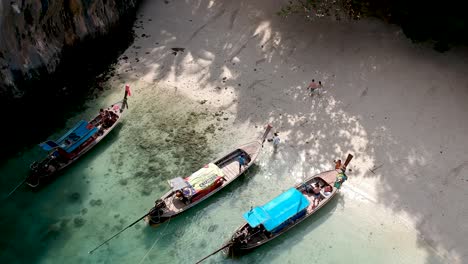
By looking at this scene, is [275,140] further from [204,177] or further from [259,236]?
[259,236]

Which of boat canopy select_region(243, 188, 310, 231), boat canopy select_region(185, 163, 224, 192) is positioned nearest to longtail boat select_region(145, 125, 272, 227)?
boat canopy select_region(185, 163, 224, 192)

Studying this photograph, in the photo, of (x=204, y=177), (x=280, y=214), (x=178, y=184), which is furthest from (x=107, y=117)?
(x=280, y=214)

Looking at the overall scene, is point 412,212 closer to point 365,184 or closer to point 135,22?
point 365,184

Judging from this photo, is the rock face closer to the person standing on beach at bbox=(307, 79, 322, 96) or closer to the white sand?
the white sand

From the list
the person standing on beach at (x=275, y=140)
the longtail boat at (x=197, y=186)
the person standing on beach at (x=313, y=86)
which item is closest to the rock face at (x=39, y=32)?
the longtail boat at (x=197, y=186)

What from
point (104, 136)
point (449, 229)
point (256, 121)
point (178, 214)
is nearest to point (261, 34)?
point (256, 121)

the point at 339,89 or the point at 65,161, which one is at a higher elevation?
the point at 339,89
